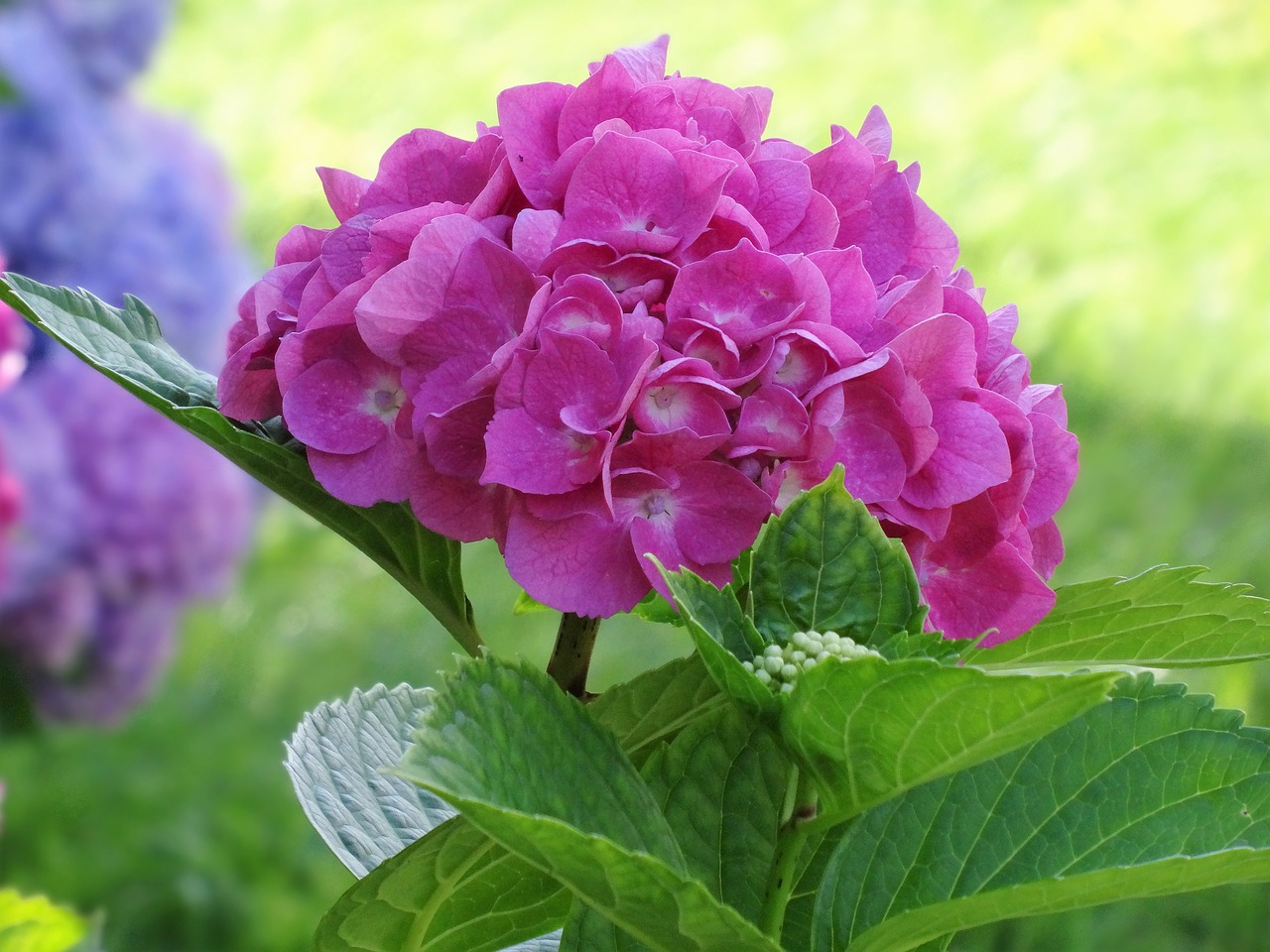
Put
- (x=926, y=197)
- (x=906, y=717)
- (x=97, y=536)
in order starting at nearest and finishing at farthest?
(x=906, y=717) → (x=97, y=536) → (x=926, y=197)

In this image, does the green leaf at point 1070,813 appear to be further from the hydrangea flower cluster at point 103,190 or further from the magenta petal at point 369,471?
the hydrangea flower cluster at point 103,190

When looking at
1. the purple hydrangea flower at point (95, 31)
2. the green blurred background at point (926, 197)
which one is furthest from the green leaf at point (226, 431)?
the purple hydrangea flower at point (95, 31)

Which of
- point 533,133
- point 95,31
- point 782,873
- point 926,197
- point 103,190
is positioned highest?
point 926,197

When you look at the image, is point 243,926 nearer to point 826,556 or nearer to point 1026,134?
point 826,556

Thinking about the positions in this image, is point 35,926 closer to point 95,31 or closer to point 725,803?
point 725,803

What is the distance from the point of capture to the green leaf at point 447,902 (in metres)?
0.46

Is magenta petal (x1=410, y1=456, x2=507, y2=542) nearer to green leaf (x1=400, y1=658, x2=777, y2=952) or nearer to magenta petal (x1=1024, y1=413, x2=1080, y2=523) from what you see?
green leaf (x1=400, y1=658, x2=777, y2=952)

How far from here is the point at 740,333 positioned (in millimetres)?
443

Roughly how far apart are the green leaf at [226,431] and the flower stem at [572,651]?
0.03 metres

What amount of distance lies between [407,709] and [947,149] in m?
2.65

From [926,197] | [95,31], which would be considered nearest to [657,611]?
[95,31]

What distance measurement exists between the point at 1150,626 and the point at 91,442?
4.81ft

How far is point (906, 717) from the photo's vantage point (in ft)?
1.29

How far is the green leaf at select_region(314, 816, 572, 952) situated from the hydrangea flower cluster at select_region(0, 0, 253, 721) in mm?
1238
